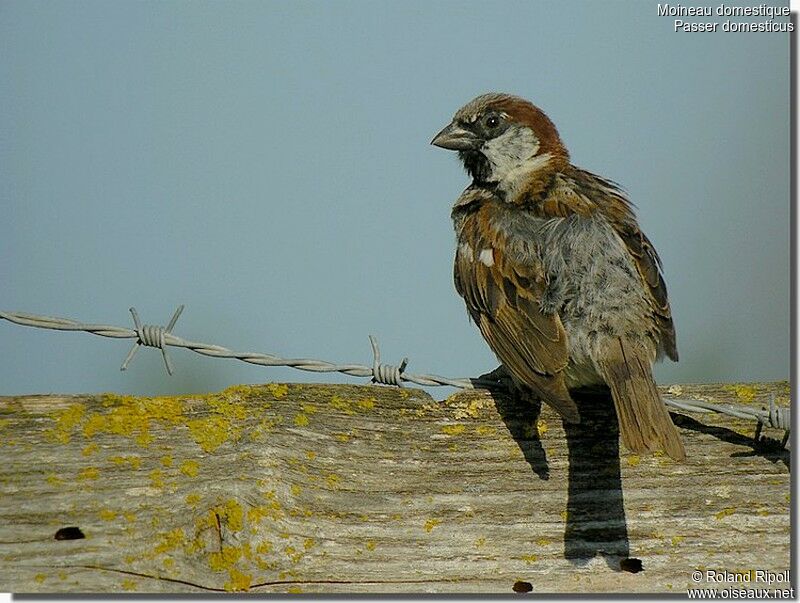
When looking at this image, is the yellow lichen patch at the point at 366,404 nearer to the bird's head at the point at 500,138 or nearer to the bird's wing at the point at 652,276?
the bird's wing at the point at 652,276

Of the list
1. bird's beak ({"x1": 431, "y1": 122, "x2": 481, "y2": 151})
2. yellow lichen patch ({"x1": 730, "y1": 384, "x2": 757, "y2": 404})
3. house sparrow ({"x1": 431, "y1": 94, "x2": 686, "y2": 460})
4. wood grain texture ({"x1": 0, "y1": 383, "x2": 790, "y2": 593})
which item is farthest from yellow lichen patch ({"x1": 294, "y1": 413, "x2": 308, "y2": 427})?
bird's beak ({"x1": 431, "y1": 122, "x2": 481, "y2": 151})

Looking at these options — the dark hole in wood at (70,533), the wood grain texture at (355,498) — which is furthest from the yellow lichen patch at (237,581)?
the dark hole in wood at (70,533)

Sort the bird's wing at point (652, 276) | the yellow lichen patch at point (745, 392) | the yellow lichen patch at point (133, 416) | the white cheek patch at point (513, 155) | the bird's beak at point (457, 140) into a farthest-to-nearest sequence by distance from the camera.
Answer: the bird's beak at point (457, 140) → the white cheek patch at point (513, 155) → the bird's wing at point (652, 276) → the yellow lichen patch at point (745, 392) → the yellow lichen patch at point (133, 416)

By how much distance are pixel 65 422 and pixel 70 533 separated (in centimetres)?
24

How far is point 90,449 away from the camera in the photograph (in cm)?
210

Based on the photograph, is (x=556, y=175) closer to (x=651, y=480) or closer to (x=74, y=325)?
(x=651, y=480)

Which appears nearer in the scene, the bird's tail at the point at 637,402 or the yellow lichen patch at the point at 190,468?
the yellow lichen patch at the point at 190,468

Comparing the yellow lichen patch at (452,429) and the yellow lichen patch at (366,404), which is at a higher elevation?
the yellow lichen patch at (366,404)

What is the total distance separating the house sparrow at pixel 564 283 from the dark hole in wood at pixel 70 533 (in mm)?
1273

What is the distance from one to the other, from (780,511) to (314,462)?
3.59 feet

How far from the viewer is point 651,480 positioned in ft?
7.54

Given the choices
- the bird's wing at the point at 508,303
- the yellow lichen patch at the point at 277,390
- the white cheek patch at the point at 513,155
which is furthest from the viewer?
the white cheek patch at the point at 513,155

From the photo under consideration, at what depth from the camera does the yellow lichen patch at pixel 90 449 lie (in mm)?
2090

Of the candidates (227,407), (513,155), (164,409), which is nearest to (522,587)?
(227,407)
